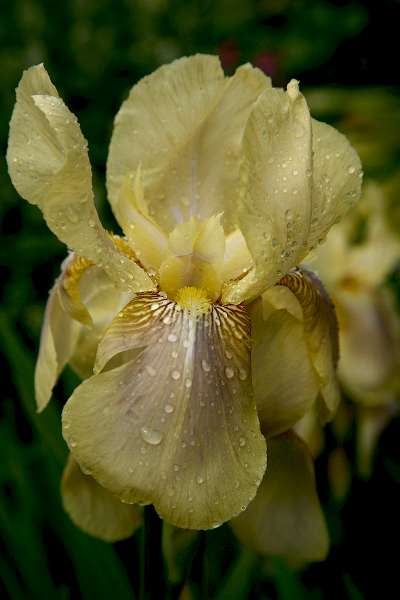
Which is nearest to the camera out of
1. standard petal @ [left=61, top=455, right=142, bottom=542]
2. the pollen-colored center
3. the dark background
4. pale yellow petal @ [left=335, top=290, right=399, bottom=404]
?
the pollen-colored center

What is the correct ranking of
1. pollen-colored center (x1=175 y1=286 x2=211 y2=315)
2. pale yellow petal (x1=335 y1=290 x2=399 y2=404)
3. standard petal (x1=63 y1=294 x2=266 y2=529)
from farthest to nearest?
1. pale yellow petal (x1=335 y1=290 x2=399 y2=404)
2. pollen-colored center (x1=175 y1=286 x2=211 y2=315)
3. standard petal (x1=63 y1=294 x2=266 y2=529)

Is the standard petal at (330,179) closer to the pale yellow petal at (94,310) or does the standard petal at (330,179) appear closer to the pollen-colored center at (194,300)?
the pollen-colored center at (194,300)

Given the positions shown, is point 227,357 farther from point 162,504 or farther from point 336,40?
point 336,40

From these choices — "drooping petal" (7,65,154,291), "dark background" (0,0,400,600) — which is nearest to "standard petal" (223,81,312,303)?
"drooping petal" (7,65,154,291)

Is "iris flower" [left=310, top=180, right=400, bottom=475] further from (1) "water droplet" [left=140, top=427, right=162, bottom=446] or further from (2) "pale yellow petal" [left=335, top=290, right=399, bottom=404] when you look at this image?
(1) "water droplet" [left=140, top=427, right=162, bottom=446]

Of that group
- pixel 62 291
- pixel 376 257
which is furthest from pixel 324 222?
pixel 376 257

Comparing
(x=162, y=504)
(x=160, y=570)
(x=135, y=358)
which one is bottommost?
(x=160, y=570)
